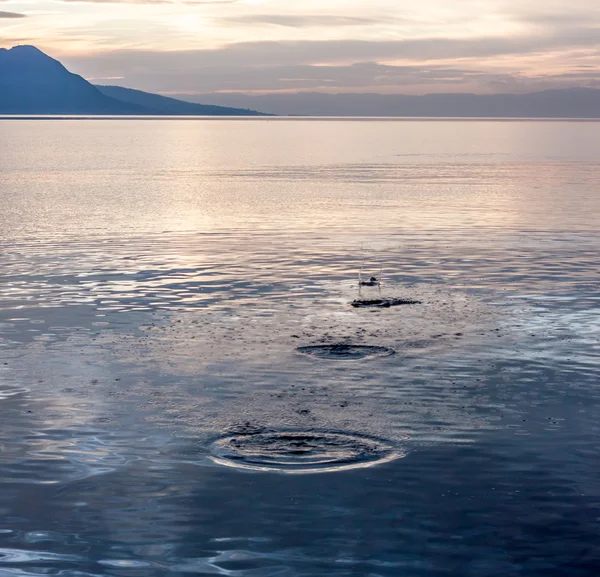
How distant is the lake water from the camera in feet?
46.6

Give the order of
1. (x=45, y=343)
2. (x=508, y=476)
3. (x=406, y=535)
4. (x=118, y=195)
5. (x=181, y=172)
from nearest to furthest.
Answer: (x=406, y=535), (x=508, y=476), (x=45, y=343), (x=118, y=195), (x=181, y=172)

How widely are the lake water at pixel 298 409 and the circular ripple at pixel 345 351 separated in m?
0.10

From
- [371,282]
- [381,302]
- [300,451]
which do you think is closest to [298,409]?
[300,451]

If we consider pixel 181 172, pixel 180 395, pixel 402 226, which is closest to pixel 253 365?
pixel 180 395

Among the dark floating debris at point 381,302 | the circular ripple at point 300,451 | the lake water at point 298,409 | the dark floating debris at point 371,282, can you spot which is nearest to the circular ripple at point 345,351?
the lake water at point 298,409

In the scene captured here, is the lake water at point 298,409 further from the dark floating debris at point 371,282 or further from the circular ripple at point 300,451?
the dark floating debris at point 371,282

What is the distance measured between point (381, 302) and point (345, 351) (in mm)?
7010

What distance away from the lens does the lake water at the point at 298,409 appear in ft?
46.6

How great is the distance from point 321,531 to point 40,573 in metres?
3.84

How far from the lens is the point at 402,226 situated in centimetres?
5584

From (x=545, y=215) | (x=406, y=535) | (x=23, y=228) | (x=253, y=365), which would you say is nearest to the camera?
(x=406, y=535)

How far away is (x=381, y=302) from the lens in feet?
105

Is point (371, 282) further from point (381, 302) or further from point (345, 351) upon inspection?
point (345, 351)

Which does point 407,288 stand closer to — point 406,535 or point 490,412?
point 490,412
